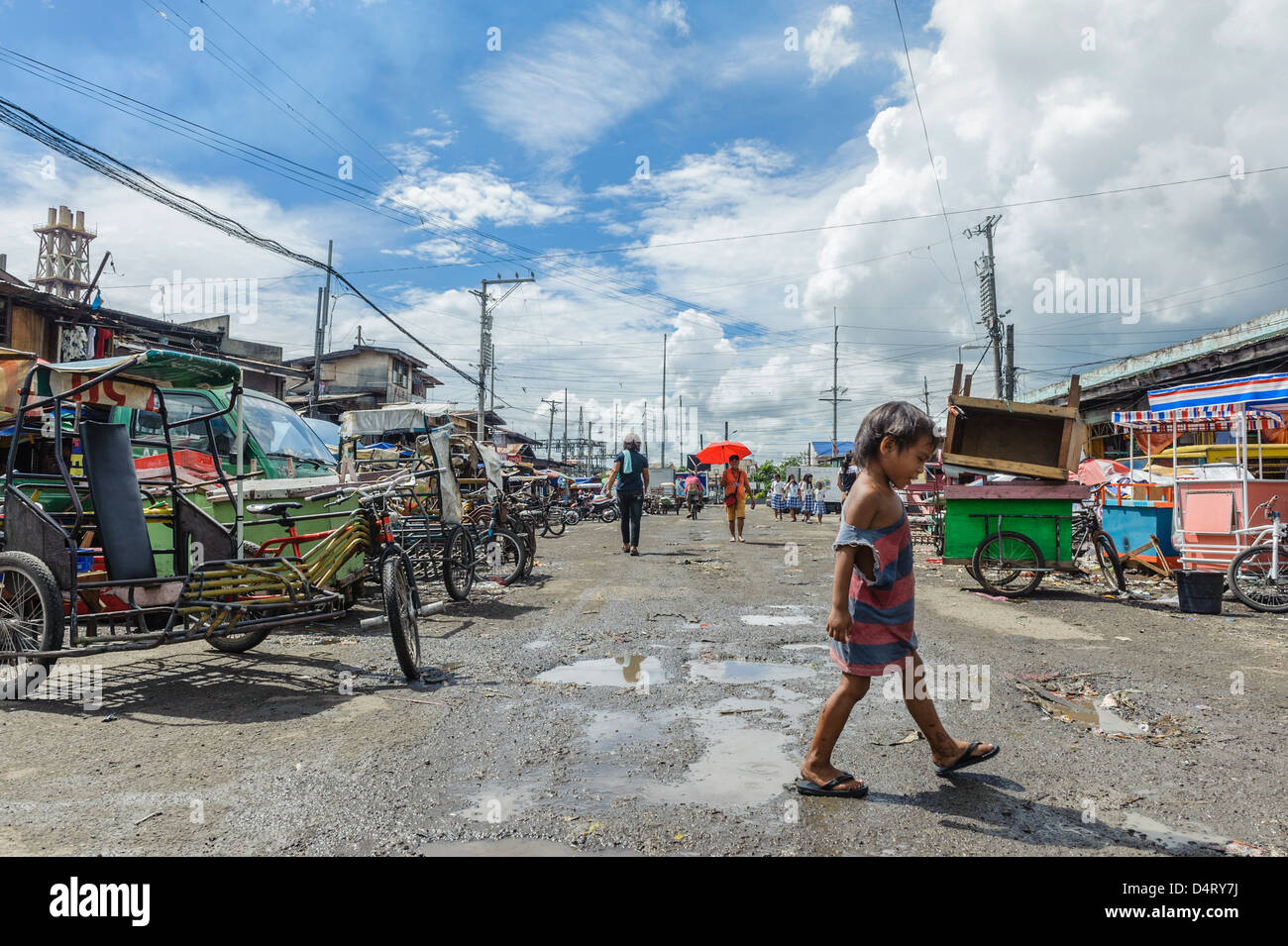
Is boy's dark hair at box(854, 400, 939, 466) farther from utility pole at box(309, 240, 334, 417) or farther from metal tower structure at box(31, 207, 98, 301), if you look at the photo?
metal tower structure at box(31, 207, 98, 301)

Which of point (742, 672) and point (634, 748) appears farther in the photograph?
point (742, 672)

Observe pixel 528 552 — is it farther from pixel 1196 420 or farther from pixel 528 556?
pixel 1196 420

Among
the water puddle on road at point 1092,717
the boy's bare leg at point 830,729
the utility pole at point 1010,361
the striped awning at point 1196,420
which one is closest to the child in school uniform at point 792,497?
the utility pole at point 1010,361

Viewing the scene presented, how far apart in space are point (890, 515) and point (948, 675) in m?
2.43

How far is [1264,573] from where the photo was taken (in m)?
8.41

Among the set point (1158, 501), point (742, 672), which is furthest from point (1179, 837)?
point (1158, 501)

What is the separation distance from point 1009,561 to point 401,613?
23.1 feet

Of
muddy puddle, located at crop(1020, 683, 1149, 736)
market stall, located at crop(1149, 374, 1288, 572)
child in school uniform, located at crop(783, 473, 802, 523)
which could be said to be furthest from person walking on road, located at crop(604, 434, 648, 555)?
child in school uniform, located at crop(783, 473, 802, 523)

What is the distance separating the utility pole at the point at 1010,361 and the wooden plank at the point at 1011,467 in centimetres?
2265

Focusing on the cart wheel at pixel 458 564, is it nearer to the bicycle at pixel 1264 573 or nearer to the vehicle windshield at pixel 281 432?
the vehicle windshield at pixel 281 432

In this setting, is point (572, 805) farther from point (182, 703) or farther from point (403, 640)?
point (182, 703)

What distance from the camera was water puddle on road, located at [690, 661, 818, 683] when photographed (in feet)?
16.8

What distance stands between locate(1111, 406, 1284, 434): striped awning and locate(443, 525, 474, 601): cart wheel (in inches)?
368

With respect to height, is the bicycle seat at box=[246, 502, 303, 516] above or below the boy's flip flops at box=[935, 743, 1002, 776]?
above
